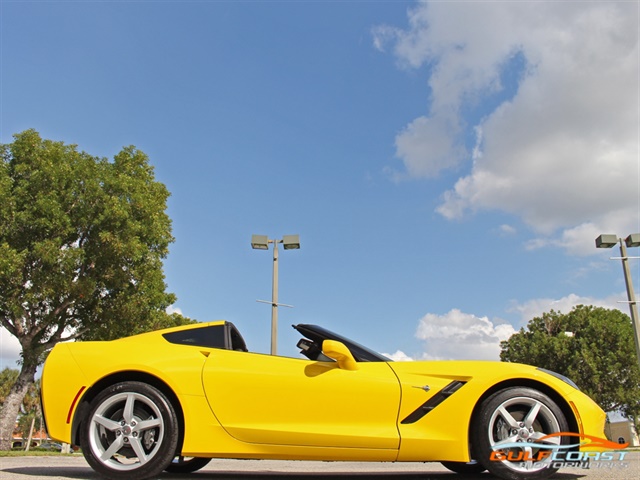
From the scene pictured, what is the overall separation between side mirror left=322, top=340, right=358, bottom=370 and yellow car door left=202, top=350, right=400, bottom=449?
0.13 feet

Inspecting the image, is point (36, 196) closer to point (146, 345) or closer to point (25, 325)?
point (25, 325)

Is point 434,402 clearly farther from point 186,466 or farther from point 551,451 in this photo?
point 186,466

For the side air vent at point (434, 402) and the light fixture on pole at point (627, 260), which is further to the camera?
the light fixture on pole at point (627, 260)

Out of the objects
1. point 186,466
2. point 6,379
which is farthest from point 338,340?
point 6,379

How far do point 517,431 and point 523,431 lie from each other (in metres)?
0.04

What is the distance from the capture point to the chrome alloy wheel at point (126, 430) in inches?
140

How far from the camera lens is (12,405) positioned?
14820 millimetres

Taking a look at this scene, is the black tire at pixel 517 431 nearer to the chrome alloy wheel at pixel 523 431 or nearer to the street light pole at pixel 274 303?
the chrome alloy wheel at pixel 523 431

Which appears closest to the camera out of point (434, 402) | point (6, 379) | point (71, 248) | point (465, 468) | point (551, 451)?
point (551, 451)

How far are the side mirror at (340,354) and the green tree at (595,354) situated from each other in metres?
28.9

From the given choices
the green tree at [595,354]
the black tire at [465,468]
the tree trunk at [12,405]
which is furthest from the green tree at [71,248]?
the green tree at [595,354]

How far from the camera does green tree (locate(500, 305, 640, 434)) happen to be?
1121 inches

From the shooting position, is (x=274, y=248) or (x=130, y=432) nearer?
(x=130, y=432)

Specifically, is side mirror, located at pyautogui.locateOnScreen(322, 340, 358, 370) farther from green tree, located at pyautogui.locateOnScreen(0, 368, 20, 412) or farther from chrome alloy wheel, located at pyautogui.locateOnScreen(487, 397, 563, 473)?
green tree, located at pyautogui.locateOnScreen(0, 368, 20, 412)
